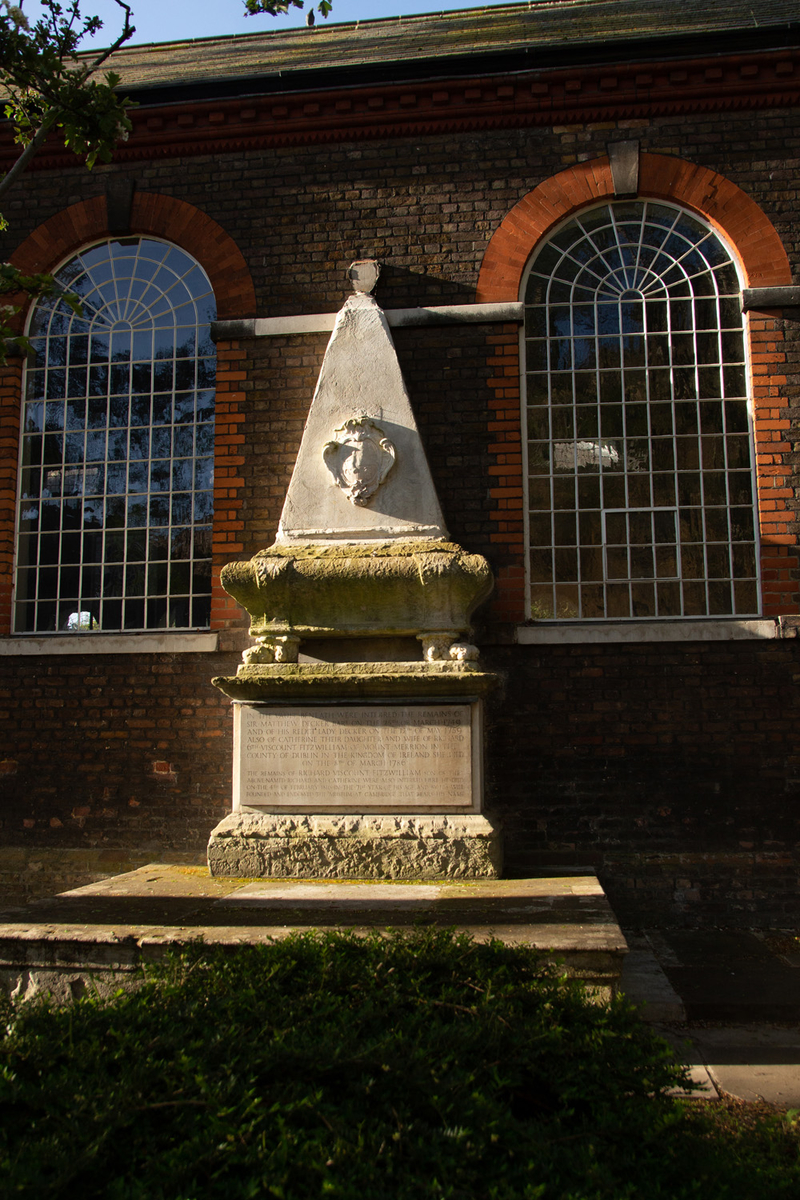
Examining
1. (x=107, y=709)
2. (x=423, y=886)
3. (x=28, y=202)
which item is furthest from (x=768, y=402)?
(x=28, y=202)

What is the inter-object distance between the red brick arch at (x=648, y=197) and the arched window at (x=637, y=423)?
0.16m

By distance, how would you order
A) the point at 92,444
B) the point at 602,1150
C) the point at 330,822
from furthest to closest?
the point at 92,444, the point at 330,822, the point at 602,1150

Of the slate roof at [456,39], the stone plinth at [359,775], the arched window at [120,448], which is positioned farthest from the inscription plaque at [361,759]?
the slate roof at [456,39]

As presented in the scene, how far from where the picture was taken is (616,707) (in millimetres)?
6828

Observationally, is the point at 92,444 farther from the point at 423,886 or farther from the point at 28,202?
the point at 423,886

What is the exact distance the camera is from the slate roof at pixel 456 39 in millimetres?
7406

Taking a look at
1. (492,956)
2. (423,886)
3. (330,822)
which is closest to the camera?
(492,956)

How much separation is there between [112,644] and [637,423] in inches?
194

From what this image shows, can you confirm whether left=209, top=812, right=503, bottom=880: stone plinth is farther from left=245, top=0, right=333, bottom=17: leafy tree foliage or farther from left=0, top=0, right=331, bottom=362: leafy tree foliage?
left=245, top=0, right=333, bottom=17: leafy tree foliage

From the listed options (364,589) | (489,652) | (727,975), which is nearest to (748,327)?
(489,652)

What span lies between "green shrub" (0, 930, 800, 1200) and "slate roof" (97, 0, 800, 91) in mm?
7466

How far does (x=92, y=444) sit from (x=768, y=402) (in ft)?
19.7

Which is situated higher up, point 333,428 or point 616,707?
point 333,428

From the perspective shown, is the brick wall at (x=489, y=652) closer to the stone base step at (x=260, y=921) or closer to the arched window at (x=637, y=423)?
the arched window at (x=637, y=423)
